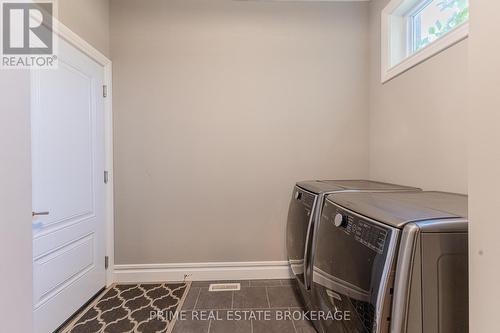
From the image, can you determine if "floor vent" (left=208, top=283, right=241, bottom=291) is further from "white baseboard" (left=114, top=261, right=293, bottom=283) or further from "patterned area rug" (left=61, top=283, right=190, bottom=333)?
"patterned area rug" (left=61, top=283, right=190, bottom=333)

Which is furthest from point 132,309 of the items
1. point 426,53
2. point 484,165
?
point 426,53

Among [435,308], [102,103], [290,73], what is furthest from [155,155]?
[435,308]

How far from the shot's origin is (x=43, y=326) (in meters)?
1.55

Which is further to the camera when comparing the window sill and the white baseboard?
the white baseboard

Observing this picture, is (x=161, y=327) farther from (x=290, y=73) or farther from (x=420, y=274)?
(x=290, y=73)

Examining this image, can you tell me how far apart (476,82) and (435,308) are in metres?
0.64

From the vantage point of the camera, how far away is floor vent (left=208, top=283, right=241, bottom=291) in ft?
7.07

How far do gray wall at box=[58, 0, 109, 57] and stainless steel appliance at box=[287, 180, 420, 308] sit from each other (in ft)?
6.66

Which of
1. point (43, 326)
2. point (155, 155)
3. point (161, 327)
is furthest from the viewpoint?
point (155, 155)

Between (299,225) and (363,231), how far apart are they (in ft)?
2.84

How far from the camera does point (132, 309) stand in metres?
1.88

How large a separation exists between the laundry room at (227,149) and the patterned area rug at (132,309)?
0.01 meters

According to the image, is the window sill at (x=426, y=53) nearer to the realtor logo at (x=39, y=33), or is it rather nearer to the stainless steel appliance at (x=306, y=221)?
the stainless steel appliance at (x=306, y=221)

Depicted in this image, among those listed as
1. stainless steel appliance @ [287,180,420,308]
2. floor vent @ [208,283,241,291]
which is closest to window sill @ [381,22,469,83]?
stainless steel appliance @ [287,180,420,308]
